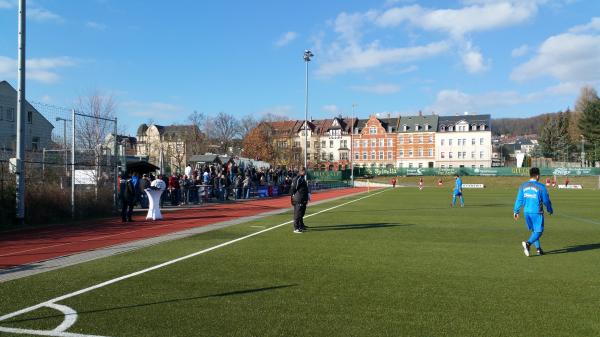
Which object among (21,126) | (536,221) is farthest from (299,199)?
(21,126)

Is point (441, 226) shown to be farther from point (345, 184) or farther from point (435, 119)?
point (435, 119)

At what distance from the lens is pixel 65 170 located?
699 inches

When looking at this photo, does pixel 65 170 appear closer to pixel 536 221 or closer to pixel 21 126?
A: pixel 21 126

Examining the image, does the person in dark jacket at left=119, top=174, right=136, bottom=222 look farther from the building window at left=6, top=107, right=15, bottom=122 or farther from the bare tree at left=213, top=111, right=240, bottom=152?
the bare tree at left=213, top=111, right=240, bottom=152

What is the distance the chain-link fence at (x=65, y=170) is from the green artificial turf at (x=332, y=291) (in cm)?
775

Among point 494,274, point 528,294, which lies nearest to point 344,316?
point 528,294

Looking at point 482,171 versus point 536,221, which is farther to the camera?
point 482,171

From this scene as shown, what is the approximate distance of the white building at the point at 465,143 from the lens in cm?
9862

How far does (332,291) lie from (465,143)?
326 ft

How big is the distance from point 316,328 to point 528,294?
346 cm

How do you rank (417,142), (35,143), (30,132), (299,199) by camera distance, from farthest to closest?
(417,142)
(30,132)
(35,143)
(299,199)

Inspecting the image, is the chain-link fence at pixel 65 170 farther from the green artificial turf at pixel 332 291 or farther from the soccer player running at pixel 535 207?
the soccer player running at pixel 535 207

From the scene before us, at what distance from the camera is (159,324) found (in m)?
5.25

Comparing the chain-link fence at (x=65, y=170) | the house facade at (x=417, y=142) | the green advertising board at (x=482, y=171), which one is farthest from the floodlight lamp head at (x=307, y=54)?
the house facade at (x=417, y=142)
